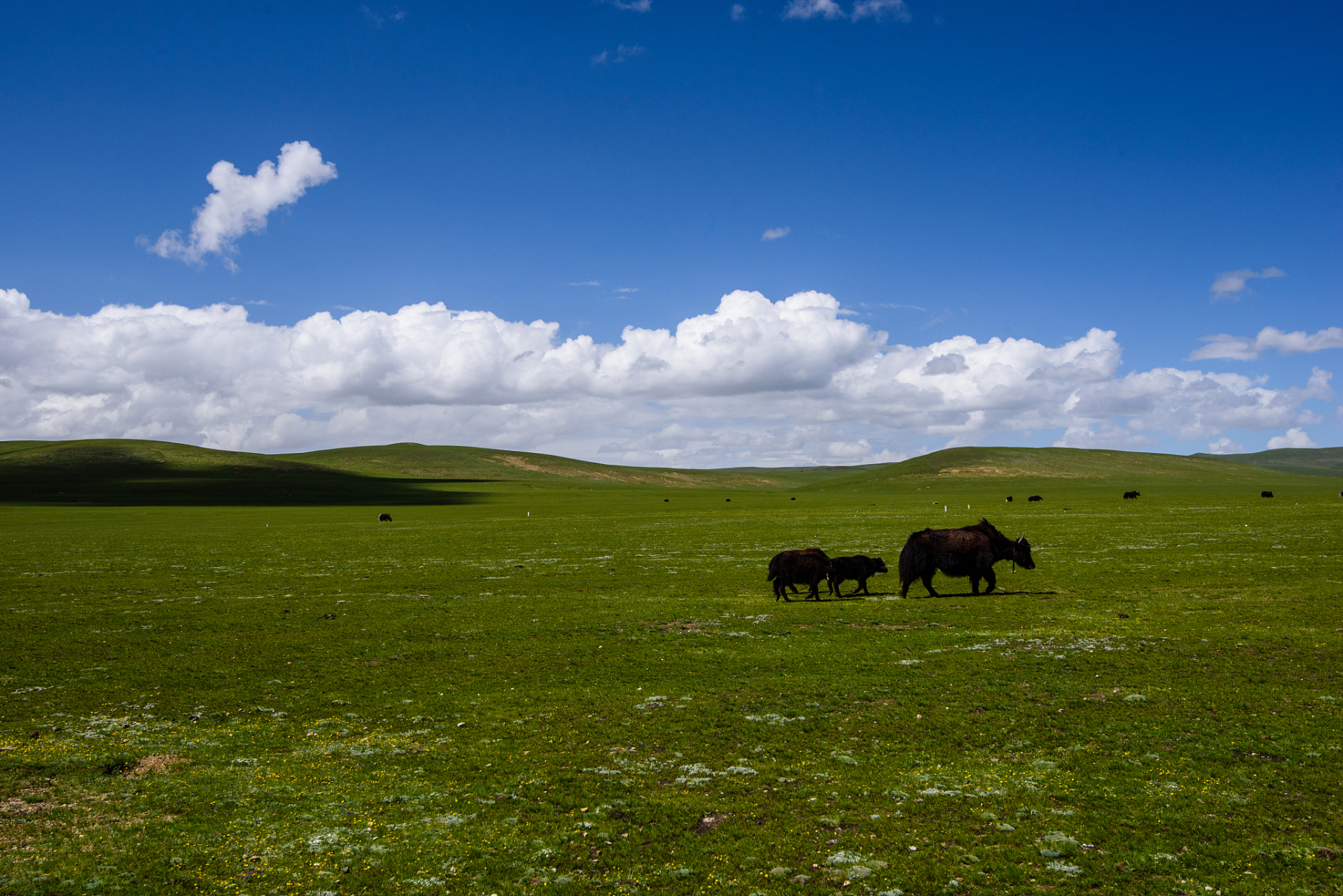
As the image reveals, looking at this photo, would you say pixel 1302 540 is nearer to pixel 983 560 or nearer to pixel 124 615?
pixel 983 560

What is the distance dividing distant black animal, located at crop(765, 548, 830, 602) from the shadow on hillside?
304ft

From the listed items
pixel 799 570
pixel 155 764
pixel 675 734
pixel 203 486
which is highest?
pixel 799 570

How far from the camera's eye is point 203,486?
13238cm

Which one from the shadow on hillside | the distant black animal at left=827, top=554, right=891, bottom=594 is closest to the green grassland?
the distant black animal at left=827, top=554, right=891, bottom=594

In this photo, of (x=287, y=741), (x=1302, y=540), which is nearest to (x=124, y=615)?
(x=287, y=741)

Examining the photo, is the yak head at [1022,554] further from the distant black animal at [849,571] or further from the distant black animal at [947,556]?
the distant black animal at [849,571]

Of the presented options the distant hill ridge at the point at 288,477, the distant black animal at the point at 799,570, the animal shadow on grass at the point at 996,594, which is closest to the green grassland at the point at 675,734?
the animal shadow on grass at the point at 996,594

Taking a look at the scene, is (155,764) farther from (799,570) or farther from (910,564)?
(910,564)

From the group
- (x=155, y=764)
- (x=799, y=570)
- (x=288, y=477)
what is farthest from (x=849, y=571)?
(x=288, y=477)

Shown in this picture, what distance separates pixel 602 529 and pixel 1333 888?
166 ft

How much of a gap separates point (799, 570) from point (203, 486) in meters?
141

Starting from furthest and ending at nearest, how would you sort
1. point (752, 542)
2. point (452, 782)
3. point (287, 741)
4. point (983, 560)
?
point (752, 542) < point (983, 560) < point (287, 741) < point (452, 782)

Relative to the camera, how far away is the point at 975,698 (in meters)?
11.9

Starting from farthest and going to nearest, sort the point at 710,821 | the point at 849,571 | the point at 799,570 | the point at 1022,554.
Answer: the point at 1022,554, the point at 849,571, the point at 799,570, the point at 710,821
